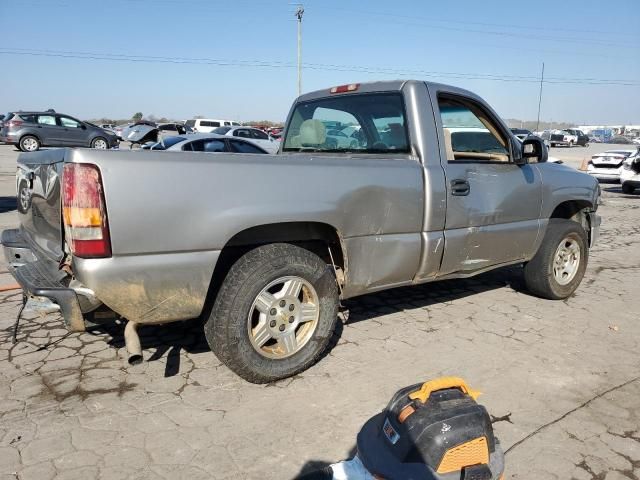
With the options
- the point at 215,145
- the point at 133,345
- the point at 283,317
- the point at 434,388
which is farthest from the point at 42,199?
the point at 215,145

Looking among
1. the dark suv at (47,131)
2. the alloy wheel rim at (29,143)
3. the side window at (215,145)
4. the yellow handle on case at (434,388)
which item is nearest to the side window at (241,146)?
the side window at (215,145)

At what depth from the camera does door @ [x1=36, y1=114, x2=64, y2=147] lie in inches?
825

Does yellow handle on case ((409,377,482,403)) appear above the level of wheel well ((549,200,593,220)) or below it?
below

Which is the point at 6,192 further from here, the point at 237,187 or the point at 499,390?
the point at 499,390

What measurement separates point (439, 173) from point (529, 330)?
5.27 ft

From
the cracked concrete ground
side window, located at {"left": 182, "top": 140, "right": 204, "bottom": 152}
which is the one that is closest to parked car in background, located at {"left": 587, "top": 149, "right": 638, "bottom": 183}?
side window, located at {"left": 182, "top": 140, "right": 204, "bottom": 152}

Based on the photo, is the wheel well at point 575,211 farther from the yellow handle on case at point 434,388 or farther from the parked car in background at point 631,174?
the parked car in background at point 631,174

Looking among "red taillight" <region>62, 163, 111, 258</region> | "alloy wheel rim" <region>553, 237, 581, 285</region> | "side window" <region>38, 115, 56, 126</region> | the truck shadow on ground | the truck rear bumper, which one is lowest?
the truck shadow on ground

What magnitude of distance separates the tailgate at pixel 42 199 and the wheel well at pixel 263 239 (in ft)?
2.84

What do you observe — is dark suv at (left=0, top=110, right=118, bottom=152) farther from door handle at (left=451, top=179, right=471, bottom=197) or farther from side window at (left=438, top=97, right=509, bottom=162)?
door handle at (left=451, top=179, right=471, bottom=197)

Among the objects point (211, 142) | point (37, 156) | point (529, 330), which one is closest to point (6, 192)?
point (211, 142)

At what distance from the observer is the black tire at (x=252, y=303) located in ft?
9.48

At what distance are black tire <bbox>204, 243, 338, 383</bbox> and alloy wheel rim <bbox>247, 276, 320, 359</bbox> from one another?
0.03 m

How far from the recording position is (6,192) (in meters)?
11.1
